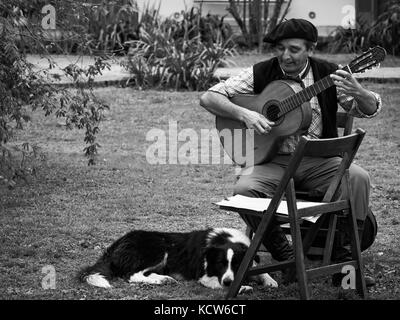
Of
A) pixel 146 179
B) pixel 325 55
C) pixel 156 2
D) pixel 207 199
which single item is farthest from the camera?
pixel 156 2

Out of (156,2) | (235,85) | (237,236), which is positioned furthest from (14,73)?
(156,2)

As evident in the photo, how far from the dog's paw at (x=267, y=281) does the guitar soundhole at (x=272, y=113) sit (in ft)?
3.16

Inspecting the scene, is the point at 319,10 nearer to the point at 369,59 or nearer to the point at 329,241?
the point at 369,59

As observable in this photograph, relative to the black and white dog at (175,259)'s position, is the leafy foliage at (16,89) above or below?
above

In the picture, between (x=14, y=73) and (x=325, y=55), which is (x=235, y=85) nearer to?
(x=14, y=73)

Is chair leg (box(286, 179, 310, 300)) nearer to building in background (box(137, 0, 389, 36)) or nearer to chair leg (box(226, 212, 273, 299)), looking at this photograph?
chair leg (box(226, 212, 273, 299))

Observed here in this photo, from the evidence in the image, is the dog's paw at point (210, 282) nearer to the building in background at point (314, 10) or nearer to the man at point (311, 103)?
the man at point (311, 103)

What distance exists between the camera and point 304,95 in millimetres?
5371

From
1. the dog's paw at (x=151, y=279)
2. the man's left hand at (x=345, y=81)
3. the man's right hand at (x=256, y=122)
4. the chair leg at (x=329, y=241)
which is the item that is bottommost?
the dog's paw at (x=151, y=279)

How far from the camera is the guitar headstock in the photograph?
5102mm

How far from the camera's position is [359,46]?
1448 cm

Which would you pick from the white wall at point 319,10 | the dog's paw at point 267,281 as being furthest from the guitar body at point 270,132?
the white wall at point 319,10

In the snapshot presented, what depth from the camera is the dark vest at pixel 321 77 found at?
557cm
